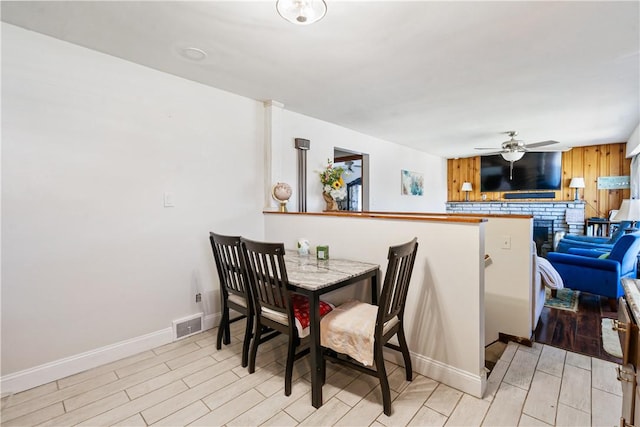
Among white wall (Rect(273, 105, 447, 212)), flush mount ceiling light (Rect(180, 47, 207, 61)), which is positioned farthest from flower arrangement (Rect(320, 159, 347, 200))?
flush mount ceiling light (Rect(180, 47, 207, 61))

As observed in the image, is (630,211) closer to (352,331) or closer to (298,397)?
(352,331)

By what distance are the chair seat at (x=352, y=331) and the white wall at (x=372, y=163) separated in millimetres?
1962

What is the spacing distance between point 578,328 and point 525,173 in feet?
15.7

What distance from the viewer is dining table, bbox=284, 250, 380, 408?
5.78 ft

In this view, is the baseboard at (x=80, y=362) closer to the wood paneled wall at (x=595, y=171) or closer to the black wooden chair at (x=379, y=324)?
the black wooden chair at (x=379, y=324)

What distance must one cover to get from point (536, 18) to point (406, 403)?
8.10 feet

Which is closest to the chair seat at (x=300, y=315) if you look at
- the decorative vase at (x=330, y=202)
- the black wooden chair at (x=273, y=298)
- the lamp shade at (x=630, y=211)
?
the black wooden chair at (x=273, y=298)

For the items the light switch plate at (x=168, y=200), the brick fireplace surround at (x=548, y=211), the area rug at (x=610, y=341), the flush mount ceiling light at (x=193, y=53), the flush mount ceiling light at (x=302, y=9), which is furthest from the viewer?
the brick fireplace surround at (x=548, y=211)

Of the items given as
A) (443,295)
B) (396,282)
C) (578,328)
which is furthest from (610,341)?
(396,282)

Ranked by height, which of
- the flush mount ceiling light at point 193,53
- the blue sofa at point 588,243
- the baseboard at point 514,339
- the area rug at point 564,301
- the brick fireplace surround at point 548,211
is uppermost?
the flush mount ceiling light at point 193,53

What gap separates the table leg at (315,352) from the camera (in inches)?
69.1

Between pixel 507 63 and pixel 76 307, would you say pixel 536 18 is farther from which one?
pixel 76 307

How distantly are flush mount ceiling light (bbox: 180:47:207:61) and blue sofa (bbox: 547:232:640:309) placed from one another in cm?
438

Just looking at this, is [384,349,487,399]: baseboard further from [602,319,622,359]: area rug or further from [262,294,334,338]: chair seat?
[602,319,622,359]: area rug
